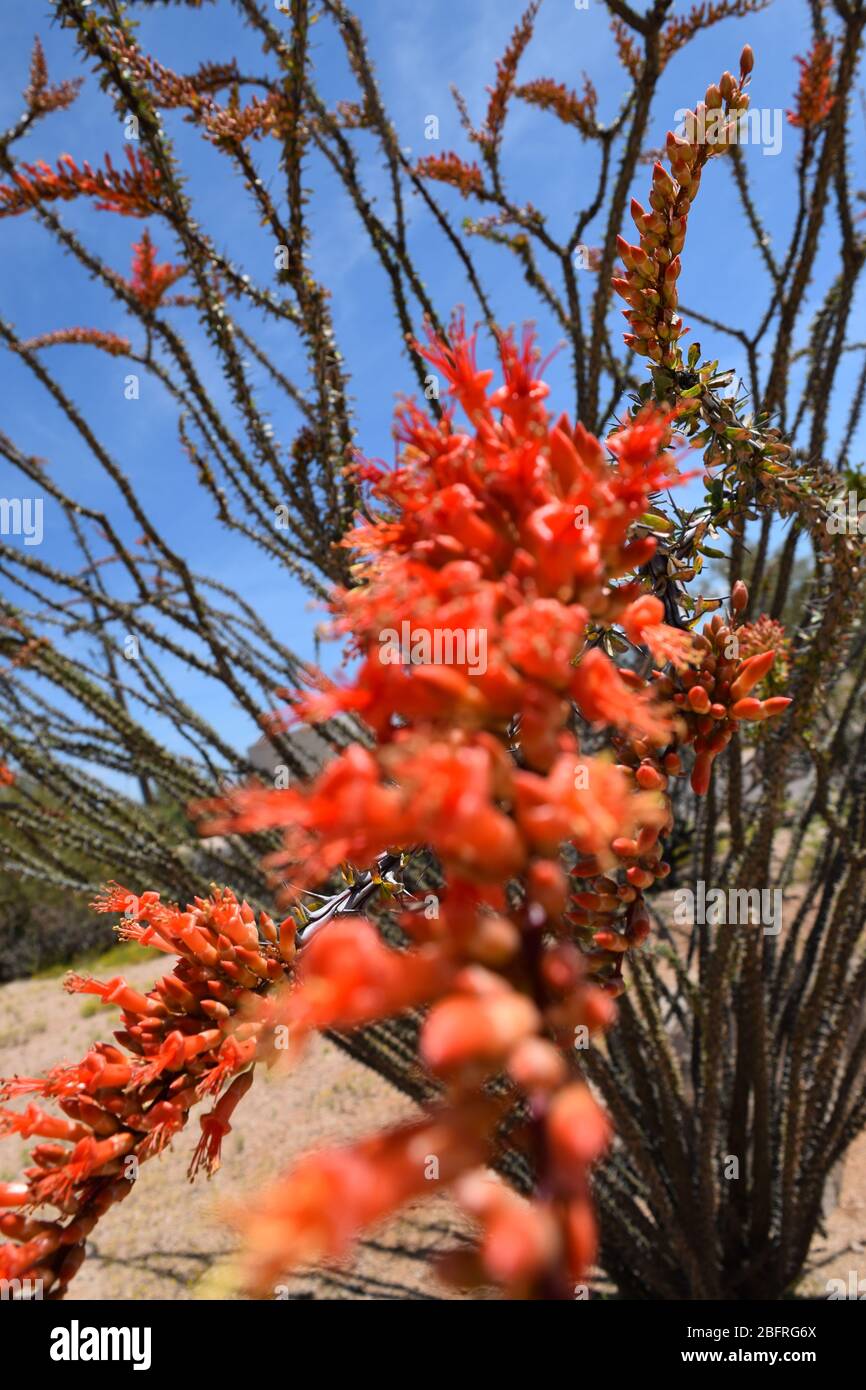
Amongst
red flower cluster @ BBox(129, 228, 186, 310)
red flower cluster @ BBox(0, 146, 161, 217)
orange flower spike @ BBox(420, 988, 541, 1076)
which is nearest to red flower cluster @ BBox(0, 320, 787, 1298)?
orange flower spike @ BBox(420, 988, 541, 1076)

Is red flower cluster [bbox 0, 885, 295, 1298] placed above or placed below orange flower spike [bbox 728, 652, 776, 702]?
below

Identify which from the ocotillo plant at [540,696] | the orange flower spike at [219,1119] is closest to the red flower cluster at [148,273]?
the ocotillo plant at [540,696]

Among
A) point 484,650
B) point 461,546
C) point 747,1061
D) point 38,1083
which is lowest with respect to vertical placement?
point 747,1061

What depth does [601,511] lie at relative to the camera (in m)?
0.57

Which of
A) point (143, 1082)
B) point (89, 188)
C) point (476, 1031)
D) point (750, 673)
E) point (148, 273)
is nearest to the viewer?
point (476, 1031)

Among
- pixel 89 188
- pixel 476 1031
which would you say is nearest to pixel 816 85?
pixel 89 188

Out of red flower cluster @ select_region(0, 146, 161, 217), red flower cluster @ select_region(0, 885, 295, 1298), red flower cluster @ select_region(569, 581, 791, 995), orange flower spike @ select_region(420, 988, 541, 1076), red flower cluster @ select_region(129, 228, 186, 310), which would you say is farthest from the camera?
red flower cluster @ select_region(129, 228, 186, 310)

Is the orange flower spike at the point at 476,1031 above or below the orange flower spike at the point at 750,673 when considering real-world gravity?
below

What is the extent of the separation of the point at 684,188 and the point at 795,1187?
9.38 ft

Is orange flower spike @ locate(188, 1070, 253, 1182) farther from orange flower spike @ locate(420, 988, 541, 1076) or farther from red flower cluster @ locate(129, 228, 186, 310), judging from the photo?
red flower cluster @ locate(129, 228, 186, 310)

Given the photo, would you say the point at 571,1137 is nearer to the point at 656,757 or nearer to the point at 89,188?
the point at 656,757

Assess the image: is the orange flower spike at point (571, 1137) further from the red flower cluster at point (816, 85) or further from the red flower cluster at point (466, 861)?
the red flower cluster at point (816, 85)
